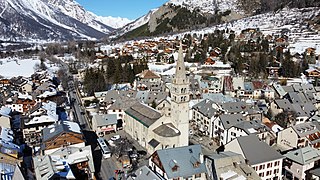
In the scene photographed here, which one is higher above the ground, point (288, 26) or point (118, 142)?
point (288, 26)

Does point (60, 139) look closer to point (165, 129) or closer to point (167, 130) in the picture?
point (165, 129)

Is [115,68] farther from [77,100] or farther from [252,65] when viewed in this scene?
[252,65]

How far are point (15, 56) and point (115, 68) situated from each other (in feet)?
390

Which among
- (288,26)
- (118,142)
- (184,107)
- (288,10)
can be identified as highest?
(288,10)

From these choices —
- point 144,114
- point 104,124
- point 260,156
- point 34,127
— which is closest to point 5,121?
point 34,127

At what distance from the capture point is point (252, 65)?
9388 centimetres

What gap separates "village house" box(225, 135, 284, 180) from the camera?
3456 cm

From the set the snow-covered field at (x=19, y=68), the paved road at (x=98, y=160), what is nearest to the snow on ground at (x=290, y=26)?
the snow-covered field at (x=19, y=68)

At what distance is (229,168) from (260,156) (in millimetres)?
5762

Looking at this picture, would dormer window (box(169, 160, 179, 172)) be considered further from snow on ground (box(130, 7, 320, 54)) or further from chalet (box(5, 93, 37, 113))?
snow on ground (box(130, 7, 320, 54))

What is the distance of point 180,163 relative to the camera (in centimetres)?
3269

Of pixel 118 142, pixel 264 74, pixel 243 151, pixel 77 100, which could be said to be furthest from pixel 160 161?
pixel 264 74

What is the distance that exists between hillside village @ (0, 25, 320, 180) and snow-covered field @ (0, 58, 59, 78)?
3391cm

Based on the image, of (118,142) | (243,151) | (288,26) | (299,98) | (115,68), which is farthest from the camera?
(288,26)
